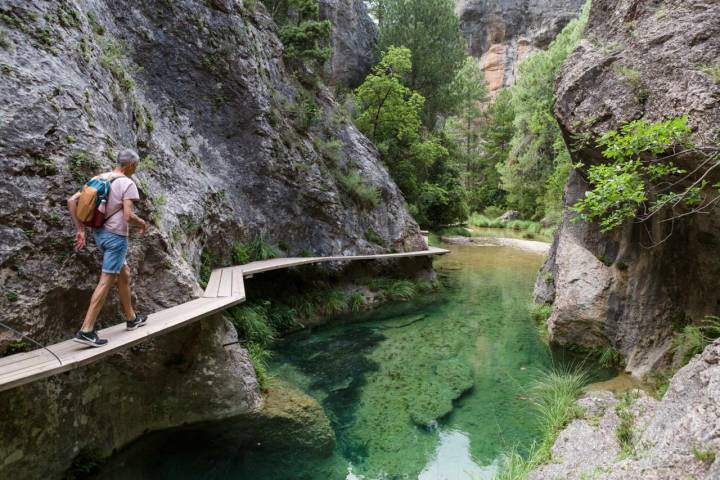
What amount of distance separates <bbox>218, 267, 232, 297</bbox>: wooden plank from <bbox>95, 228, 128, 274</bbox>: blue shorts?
2242mm

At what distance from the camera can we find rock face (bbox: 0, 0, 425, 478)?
181 inches

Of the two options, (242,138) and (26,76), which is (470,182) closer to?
(242,138)

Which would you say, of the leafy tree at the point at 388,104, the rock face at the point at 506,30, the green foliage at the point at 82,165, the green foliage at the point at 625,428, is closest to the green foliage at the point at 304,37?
the leafy tree at the point at 388,104

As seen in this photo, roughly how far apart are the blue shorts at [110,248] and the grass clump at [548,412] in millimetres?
5017

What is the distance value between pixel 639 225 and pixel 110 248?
904 cm

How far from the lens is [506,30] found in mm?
45500

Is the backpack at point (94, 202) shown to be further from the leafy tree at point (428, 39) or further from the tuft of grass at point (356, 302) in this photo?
the leafy tree at point (428, 39)

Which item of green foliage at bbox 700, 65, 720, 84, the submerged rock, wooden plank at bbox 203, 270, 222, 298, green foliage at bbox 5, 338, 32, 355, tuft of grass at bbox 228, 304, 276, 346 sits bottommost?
the submerged rock

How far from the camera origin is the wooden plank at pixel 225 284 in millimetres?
6883

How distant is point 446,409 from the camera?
7.32 meters

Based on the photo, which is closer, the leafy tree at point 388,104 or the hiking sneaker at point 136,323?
the hiking sneaker at point 136,323

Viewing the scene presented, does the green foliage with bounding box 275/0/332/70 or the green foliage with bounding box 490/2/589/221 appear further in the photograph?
the green foliage with bounding box 490/2/589/221

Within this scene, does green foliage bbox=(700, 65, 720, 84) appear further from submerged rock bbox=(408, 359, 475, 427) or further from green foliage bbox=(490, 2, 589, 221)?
green foliage bbox=(490, 2, 589, 221)

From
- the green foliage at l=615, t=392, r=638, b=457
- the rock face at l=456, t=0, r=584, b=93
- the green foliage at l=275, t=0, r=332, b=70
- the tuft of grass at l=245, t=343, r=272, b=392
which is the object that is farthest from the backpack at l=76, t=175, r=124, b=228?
Answer: the rock face at l=456, t=0, r=584, b=93
